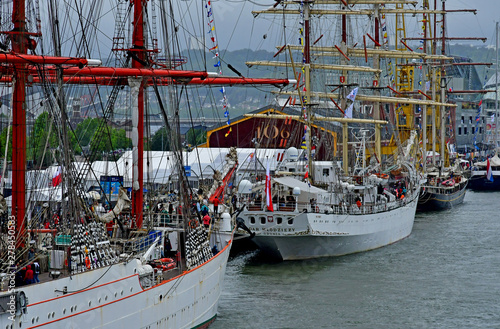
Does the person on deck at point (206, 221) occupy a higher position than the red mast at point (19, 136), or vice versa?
the red mast at point (19, 136)

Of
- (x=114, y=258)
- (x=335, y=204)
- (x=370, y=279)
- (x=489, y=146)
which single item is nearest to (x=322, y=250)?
(x=335, y=204)

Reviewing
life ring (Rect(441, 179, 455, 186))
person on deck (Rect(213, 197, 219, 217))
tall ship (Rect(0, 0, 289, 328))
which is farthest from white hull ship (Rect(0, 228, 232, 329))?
life ring (Rect(441, 179, 455, 186))

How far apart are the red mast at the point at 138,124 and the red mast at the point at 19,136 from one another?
20.0 ft

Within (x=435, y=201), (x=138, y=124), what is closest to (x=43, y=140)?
(x=138, y=124)

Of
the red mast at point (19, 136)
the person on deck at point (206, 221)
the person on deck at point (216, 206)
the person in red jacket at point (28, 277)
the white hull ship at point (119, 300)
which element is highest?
the red mast at point (19, 136)

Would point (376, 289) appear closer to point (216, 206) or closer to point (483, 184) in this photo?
point (216, 206)

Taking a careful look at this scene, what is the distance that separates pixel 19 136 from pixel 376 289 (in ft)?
60.4

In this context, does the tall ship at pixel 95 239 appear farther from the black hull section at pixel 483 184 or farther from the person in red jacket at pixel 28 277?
the black hull section at pixel 483 184

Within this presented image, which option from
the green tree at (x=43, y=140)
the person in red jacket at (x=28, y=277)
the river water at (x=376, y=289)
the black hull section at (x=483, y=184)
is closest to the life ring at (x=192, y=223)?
the river water at (x=376, y=289)

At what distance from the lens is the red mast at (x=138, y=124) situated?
3206 cm

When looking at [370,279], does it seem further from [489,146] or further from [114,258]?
[489,146]

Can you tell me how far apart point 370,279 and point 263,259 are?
6939 millimetres

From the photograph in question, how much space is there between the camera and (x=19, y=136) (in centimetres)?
2636

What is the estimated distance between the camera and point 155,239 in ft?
101
